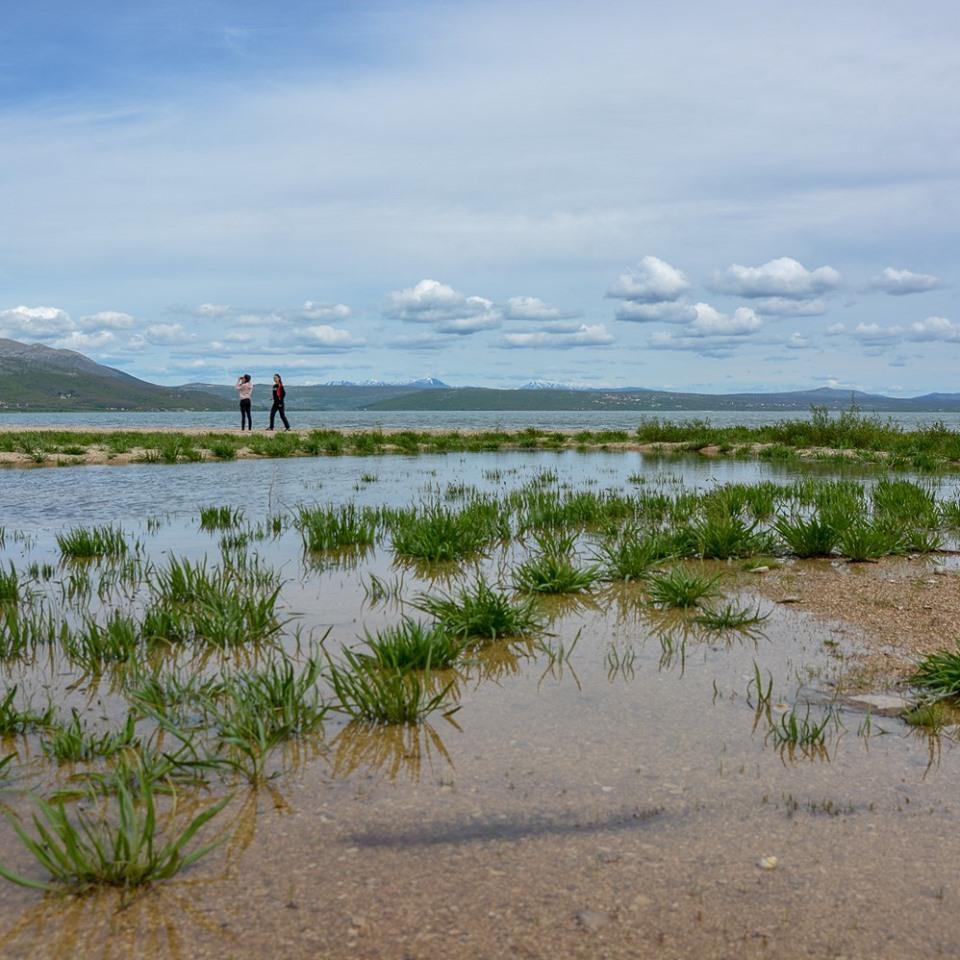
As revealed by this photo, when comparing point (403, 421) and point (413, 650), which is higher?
point (403, 421)

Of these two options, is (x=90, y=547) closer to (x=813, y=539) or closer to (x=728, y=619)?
(x=728, y=619)

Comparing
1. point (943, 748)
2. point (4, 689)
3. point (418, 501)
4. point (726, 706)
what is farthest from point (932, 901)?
point (418, 501)

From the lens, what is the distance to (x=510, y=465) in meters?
24.9

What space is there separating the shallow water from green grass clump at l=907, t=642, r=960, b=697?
53 centimetres

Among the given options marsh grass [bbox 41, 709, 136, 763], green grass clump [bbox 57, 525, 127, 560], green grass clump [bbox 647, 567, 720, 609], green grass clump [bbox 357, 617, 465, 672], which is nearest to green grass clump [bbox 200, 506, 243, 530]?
green grass clump [bbox 57, 525, 127, 560]

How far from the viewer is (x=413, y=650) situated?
576 cm

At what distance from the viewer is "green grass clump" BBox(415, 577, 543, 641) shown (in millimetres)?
6684

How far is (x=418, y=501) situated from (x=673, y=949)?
13261mm

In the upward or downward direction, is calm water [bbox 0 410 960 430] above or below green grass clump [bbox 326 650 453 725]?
above

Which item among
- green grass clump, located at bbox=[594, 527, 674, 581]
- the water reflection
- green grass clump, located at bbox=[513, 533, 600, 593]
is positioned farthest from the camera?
green grass clump, located at bbox=[594, 527, 674, 581]

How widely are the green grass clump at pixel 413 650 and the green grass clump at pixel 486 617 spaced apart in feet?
1.77

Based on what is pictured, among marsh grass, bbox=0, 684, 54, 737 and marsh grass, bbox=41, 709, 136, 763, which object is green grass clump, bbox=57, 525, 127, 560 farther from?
marsh grass, bbox=41, 709, 136, 763

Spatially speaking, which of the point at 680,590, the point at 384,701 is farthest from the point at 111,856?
the point at 680,590

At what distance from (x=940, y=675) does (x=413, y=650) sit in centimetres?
336
